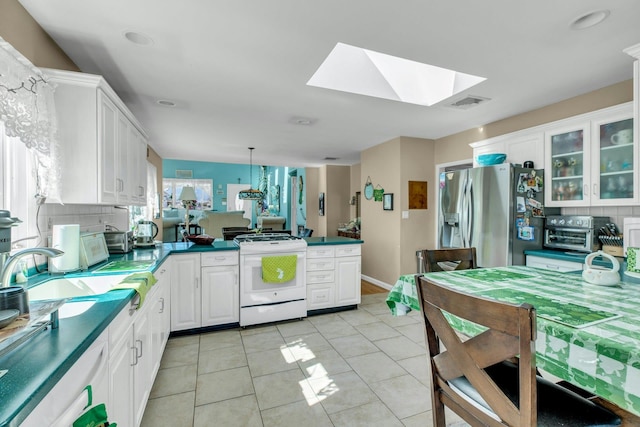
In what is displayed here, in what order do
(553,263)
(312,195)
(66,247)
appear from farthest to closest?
(312,195)
(553,263)
(66,247)

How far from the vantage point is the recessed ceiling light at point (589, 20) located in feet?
5.69

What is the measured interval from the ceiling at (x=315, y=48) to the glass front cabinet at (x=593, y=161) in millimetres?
368

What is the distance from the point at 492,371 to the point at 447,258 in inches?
36.8

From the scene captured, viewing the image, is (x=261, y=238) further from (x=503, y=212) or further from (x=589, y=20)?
(x=589, y=20)

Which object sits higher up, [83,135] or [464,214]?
[83,135]

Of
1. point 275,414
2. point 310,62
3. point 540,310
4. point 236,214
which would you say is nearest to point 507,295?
point 540,310

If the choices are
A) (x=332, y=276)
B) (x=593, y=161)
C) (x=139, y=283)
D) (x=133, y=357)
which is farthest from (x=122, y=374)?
(x=593, y=161)

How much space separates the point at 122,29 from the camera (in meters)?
1.88

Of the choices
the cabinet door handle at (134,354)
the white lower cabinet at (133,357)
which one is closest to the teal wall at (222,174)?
the white lower cabinet at (133,357)

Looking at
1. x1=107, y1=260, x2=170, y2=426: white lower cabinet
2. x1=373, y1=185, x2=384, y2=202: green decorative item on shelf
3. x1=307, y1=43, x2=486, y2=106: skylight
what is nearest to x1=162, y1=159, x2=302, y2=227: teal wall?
x1=373, y1=185, x2=384, y2=202: green decorative item on shelf

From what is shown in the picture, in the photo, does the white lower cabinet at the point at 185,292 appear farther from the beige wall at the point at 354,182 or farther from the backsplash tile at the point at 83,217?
the beige wall at the point at 354,182

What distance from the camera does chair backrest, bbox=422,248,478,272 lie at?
6.68 feet

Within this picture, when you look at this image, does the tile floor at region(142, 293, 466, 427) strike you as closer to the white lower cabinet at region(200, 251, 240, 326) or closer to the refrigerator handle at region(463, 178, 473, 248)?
the white lower cabinet at region(200, 251, 240, 326)

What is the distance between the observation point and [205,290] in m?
3.05
